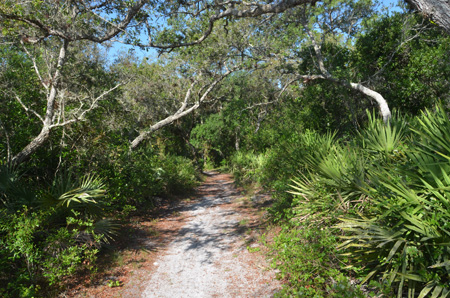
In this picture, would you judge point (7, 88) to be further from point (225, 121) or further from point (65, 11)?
point (225, 121)

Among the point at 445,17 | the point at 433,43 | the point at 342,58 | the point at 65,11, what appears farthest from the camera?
the point at 342,58

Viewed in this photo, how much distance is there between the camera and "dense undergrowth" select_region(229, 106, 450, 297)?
2.70m

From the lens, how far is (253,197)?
34.7ft

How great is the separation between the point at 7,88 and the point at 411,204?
25.4 feet

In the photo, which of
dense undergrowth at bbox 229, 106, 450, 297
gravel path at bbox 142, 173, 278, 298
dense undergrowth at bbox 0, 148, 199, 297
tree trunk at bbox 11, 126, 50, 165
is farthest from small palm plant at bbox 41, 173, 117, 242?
dense undergrowth at bbox 229, 106, 450, 297

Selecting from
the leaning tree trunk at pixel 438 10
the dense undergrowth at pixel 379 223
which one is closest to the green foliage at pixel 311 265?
the dense undergrowth at pixel 379 223

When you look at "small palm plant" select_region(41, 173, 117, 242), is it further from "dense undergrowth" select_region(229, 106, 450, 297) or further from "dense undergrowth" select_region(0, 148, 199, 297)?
"dense undergrowth" select_region(229, 106, 450, 297)

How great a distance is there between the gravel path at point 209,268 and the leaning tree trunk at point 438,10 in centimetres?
442

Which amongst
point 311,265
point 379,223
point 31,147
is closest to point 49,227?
point 31,147

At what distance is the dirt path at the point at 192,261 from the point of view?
457cm

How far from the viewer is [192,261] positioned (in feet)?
18.7

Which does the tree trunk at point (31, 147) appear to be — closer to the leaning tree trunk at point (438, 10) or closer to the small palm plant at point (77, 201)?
the small palm plant at point (77, 201)

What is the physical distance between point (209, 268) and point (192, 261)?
0.51m

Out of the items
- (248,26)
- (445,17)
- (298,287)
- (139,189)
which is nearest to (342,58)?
(248,26)
